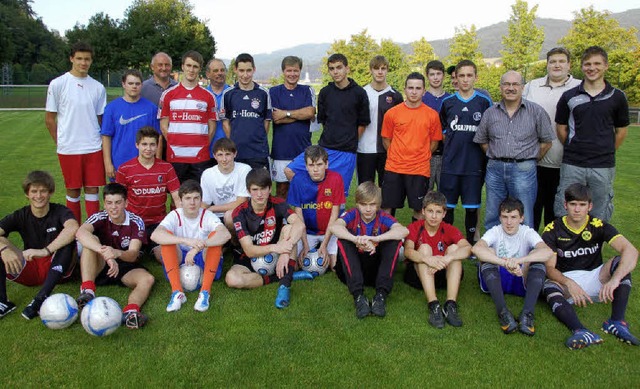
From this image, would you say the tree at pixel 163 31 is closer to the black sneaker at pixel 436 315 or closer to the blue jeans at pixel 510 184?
the blue jeans at pixel 510 184

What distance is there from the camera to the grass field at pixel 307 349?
3.00 metres

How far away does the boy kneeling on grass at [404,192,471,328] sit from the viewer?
3.94 meters

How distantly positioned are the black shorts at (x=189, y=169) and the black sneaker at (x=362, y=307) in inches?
103

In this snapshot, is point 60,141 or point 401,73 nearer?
point 60,141

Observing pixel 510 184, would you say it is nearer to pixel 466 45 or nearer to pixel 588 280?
pixel 588 280

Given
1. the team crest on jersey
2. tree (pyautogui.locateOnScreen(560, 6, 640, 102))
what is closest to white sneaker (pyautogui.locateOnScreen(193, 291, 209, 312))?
the team crest on jersey

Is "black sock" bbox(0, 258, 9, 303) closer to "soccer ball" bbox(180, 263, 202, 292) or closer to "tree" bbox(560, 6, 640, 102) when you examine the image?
"soccer ball" bbox(180, 263, 202, 292)

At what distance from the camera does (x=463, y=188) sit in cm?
523

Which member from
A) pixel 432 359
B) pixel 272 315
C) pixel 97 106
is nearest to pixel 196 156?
pixel 97 106

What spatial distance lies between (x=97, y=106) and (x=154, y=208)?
1475 mm

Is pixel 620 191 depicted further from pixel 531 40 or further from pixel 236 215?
pixel 531 40

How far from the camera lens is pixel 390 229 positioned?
14.3 feet

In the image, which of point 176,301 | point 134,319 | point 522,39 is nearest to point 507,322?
point 176,301

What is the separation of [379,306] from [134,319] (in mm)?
1927
